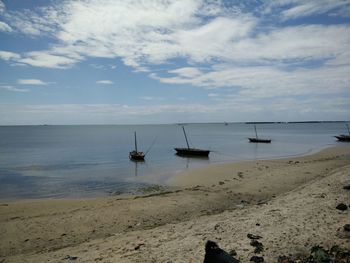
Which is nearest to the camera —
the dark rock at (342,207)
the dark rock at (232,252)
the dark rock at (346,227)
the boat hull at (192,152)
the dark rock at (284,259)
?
the dark rock at (284,259)

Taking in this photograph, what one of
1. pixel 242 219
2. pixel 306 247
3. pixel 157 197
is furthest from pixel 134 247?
pixel 157 197

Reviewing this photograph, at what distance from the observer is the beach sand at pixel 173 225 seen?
334 inches

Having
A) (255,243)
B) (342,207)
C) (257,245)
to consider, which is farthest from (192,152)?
(257,245)

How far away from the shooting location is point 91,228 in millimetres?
12688

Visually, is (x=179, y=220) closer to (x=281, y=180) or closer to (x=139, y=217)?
(x=139, y=217)

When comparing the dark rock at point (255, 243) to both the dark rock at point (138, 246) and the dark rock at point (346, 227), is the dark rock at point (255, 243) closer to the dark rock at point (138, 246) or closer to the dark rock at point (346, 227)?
the dark rock at point (346, 227)

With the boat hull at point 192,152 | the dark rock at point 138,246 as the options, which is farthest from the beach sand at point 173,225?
the boat hull at point 192,152

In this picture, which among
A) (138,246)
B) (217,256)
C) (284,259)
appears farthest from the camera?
(138,246)

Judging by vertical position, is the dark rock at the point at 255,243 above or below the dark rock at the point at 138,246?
above

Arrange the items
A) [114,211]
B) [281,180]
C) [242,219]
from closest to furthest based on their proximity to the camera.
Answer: [242,219] → [114,211] → [281,180]

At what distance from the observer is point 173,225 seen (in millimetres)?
11617

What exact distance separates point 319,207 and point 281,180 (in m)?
10.5

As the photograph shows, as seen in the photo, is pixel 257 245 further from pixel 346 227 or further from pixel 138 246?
pixel 138 246

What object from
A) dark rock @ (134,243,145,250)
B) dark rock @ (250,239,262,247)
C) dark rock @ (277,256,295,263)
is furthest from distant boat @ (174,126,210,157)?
dark rock @ (277,256,295,263)
